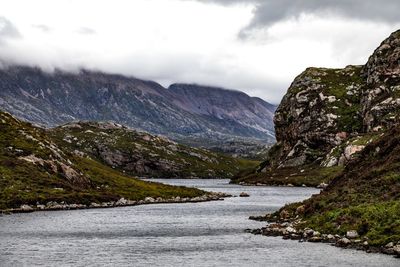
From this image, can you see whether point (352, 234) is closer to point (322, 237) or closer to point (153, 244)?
point (322, 237)

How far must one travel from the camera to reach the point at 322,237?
84312 mm

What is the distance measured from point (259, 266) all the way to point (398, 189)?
32.6 metres

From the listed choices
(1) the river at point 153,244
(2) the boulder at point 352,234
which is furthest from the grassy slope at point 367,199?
(1) the river at point 153,244

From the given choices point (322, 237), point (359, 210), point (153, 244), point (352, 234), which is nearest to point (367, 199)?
point (359, 210)

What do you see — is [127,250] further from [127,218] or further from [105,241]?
[127,218]

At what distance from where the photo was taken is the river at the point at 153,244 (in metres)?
73.4

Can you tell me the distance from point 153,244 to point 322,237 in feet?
87.4

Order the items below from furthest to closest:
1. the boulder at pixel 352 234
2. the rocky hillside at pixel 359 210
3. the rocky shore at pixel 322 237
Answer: the boulder at pixel 352 234
the rocky hillside at pixel 359 210
the rocky shore at pixel 322 237

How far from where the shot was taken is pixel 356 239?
7925 cm

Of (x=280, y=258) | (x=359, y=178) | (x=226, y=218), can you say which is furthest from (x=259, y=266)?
(x=226, y=218)

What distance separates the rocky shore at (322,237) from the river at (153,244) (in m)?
1.96

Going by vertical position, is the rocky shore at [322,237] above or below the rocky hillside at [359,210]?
below

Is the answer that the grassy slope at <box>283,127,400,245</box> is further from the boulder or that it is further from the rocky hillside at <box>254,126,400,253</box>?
the boulder

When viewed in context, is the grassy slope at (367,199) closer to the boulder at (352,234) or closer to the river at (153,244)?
the boulder at (352,234)
